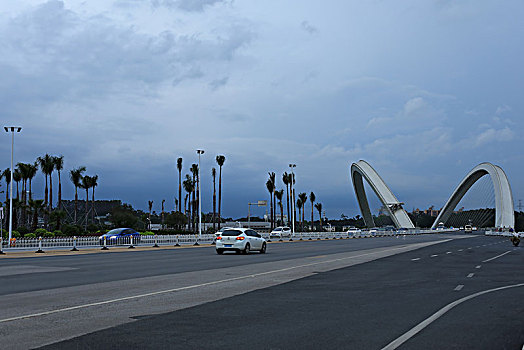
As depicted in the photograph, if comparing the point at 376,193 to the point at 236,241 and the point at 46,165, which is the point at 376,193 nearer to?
the point at 46,165

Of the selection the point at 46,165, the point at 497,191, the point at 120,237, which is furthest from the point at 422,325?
the point at 497,191

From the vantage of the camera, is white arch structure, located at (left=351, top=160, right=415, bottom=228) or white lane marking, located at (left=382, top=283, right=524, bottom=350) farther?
white arch structure, located at (left=351, top=160, right=415, bottom=228)

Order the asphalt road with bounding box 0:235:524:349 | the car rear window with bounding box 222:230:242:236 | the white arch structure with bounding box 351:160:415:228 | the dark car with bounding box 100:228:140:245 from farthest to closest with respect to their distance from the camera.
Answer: the white arch structure with bounding box 351:160:415:228
the dark car with bounding box 100:228:140:245
the car rear window with bounding box 222:230:242:236
the asphalt road with bounding box 0:235:524:349

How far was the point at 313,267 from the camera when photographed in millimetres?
23406

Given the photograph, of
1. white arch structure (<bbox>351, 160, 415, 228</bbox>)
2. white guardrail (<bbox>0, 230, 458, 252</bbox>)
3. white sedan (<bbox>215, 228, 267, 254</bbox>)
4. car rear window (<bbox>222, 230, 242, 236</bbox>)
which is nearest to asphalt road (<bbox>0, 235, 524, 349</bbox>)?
white sedan (<bbox>215, 228, 267, 254</bbox>)

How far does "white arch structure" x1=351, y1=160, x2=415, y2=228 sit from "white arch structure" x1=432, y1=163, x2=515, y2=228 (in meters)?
13.6

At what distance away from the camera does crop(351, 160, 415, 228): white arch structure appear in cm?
13225

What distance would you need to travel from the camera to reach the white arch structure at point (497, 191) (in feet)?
390

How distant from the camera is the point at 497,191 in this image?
403ft

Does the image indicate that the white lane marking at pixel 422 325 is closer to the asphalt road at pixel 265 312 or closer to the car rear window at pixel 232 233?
the asphalt road at pixel 265 312

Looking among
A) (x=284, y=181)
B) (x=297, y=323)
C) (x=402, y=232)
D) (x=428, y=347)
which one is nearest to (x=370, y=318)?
(x=297, y=323)

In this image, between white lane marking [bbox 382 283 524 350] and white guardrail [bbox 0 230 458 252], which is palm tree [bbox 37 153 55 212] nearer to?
white guardrail [bbox 0 230 458 252]

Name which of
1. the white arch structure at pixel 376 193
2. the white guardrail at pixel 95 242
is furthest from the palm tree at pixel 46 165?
the white arch structure at pixel 376 193

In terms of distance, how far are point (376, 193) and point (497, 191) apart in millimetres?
26599
